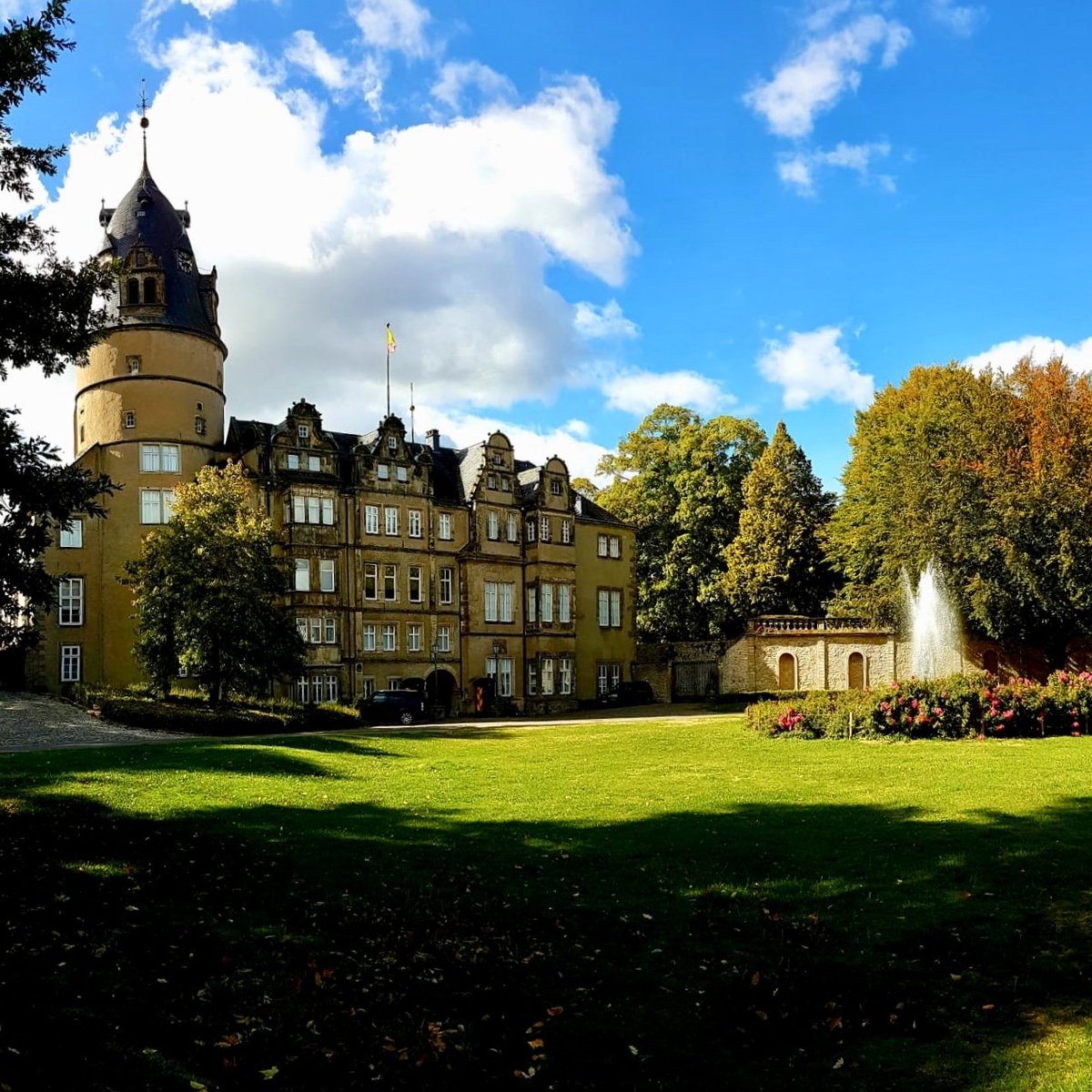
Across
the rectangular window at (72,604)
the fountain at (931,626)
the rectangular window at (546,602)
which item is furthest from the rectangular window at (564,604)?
the rectangular window at (72,604)

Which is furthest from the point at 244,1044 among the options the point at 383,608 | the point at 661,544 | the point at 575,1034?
the point at 661,544

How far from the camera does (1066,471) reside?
164 ft

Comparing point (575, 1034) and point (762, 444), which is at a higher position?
point (762, 444)

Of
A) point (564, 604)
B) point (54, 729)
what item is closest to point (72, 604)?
point (54, 729)

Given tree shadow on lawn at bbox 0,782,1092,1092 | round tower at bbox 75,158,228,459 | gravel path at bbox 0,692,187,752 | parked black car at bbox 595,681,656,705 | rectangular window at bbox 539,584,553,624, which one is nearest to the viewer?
tree shadow on lawn at bbox 0,782,1092,1092

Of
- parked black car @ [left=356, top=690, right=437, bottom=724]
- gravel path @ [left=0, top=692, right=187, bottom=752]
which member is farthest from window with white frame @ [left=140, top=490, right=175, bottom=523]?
parked black car @ [left=356, top=690, right=437, bottom=724]

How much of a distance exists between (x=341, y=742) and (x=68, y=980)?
2134 centimetres

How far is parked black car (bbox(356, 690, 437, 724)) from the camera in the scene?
44.6 meters

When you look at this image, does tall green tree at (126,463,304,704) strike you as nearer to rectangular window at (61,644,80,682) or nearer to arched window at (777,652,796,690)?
rectangular window at (61,644,80,682)

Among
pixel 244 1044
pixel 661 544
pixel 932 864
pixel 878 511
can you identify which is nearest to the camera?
pixel 244 1044

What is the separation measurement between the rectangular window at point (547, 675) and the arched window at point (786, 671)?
13.3m

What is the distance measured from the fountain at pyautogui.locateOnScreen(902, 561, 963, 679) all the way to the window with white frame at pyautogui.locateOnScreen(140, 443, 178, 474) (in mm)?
36571

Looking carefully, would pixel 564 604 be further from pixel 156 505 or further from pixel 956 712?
pixel 956 712

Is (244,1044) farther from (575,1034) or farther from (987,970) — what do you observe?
(987,970)
